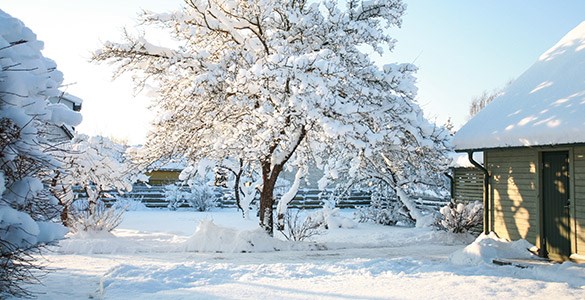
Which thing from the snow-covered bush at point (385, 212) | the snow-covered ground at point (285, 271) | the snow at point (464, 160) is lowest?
the snow-covered ground at point (285, 271)

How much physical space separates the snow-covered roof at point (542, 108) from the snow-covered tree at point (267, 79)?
1930 mm

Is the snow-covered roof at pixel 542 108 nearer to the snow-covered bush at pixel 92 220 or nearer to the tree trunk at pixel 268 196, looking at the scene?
the tree trunk at pixel 268 196

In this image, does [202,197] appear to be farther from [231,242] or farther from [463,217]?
[463,217]

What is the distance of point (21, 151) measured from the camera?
6.02m

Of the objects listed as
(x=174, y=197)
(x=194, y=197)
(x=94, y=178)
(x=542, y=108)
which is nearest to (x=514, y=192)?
(x=542, y=108)

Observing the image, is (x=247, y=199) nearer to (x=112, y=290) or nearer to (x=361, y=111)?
(x=361, y=111)

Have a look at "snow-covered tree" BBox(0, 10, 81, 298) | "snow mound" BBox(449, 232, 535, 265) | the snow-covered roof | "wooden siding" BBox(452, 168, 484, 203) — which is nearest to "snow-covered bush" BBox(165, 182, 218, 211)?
"wooden siding" BBox(452, 168, 484, 203)

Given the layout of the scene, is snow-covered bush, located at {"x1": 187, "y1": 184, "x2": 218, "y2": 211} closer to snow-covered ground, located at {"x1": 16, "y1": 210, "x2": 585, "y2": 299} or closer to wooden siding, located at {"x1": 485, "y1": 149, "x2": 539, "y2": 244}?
snow-covered ground, located at {"x1": 16, "y1": 210, "x2": 585, "y2": 299}

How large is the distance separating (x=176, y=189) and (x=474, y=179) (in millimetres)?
17465

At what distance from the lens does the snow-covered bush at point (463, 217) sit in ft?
49.0

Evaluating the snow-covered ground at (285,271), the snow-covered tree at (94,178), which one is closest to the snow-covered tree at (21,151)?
the snow-covered ground at (285,271)

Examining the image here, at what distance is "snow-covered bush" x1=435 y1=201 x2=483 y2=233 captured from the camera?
1495 centimetres

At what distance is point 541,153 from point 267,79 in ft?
19.7

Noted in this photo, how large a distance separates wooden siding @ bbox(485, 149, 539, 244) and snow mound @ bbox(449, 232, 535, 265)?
0.33 metres
